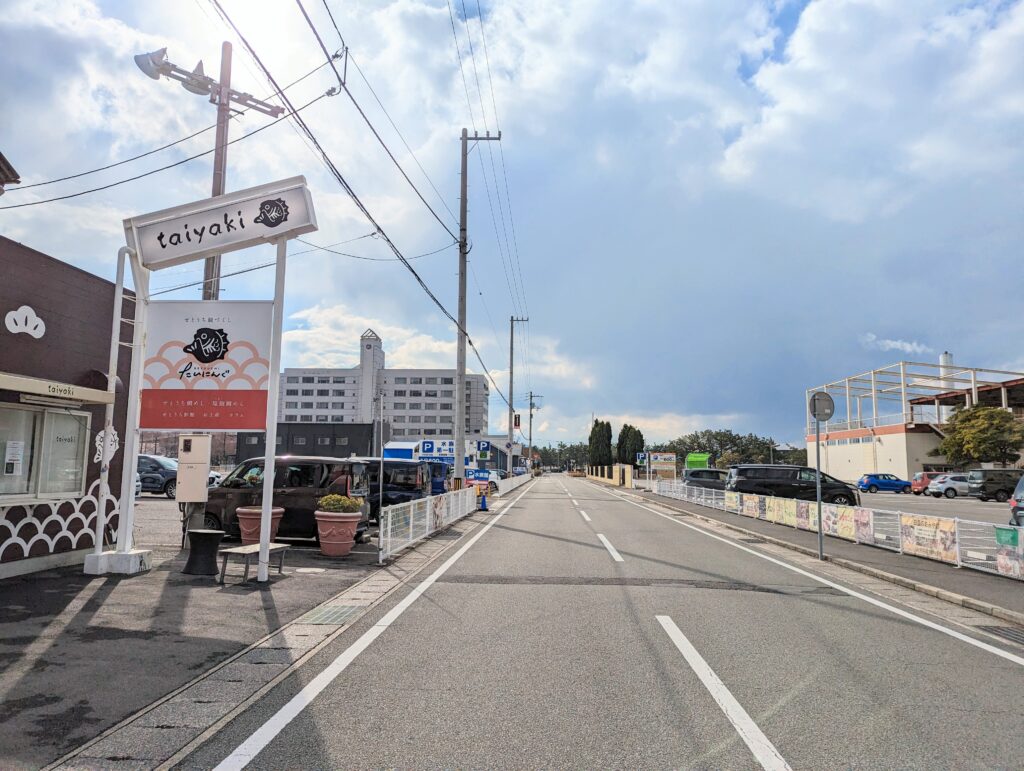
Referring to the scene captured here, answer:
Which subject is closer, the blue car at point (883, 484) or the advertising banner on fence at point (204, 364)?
the advertising banner on fence at point (204, 364)

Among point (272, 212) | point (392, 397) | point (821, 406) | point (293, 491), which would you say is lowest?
point (293, 491)

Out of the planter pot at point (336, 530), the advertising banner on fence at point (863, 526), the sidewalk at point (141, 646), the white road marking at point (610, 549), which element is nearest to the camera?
the sidewalk at point (141, 646)

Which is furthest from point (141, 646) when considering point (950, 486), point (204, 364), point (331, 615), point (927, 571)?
point (950, 486)

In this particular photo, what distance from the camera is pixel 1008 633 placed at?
23.1 feet

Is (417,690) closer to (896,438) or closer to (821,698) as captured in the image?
(821,698)

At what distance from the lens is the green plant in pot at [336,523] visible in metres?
11.8

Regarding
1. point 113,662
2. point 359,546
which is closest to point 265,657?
point 113,662

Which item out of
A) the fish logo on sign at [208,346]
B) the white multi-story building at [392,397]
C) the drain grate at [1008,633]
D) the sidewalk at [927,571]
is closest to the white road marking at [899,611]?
the drain grate at [1008,633]

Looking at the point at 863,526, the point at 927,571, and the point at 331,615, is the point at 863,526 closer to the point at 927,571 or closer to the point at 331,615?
the point at 927,571

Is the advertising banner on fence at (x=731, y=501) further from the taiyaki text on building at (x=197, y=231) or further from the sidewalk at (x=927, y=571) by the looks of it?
the taiyaki text on building at (x=197, y=231)

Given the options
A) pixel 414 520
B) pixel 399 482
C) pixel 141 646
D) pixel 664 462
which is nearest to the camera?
pixel 141 646

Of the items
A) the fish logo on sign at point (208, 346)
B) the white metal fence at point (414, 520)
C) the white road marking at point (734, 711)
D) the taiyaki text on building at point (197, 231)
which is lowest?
the white road marking at point (734, 711)

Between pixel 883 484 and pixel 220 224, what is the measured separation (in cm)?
4862

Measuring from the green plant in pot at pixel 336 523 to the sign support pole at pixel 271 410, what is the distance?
6.51 ft
